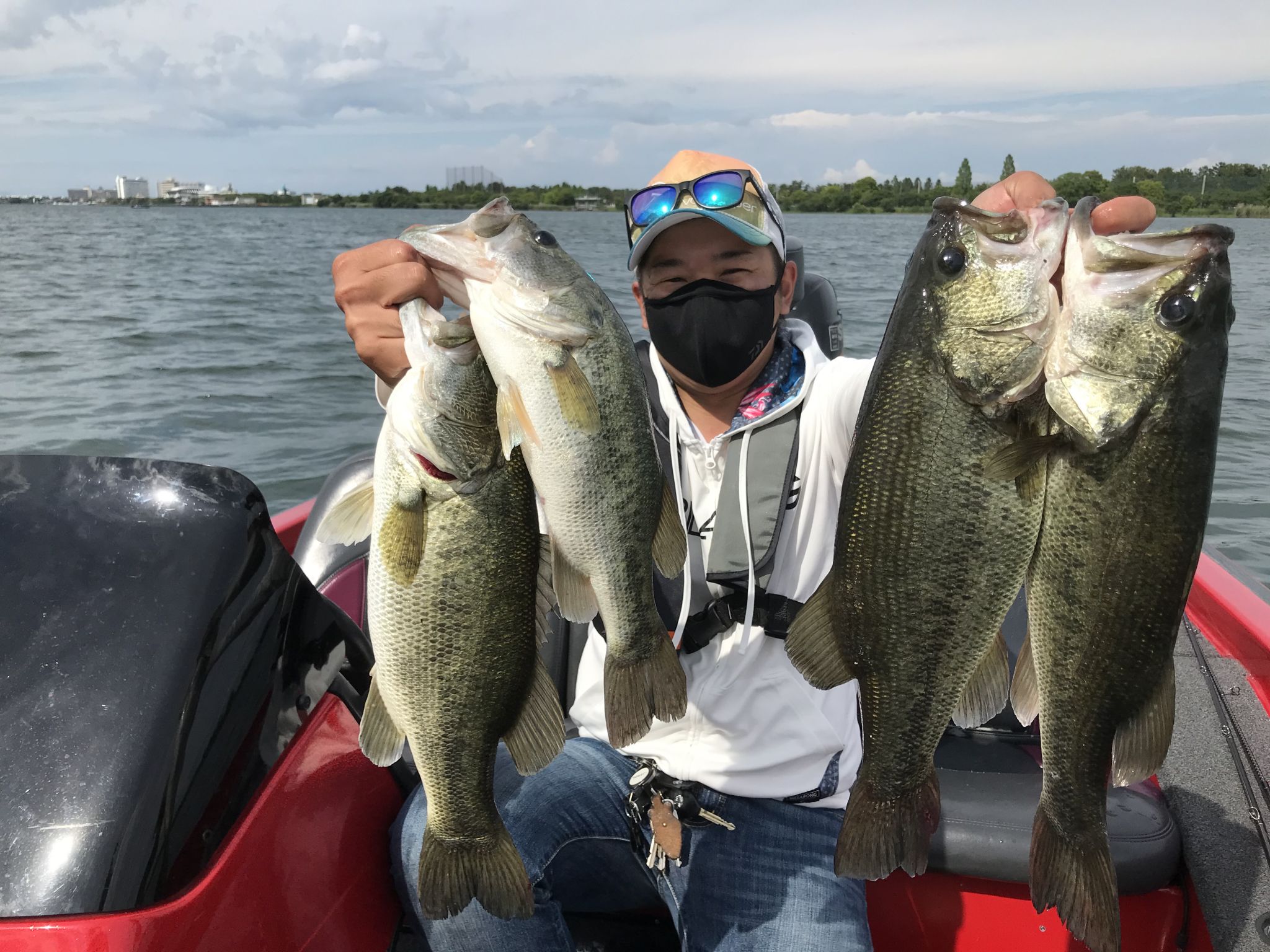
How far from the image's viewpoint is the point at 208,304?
23594mm

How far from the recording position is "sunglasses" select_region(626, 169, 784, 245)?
9.03 feet

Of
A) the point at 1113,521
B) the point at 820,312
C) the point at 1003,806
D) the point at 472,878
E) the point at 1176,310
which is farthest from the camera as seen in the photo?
the point at 820,312

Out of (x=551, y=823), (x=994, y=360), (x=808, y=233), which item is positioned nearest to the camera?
(x=994, y=360)

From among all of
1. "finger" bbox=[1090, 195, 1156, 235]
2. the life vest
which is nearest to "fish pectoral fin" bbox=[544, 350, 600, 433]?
the life vest

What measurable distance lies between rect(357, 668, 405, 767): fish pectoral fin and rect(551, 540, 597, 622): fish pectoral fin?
49cm

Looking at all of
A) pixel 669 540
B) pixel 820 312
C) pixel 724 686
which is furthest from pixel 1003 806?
pixel 820 312

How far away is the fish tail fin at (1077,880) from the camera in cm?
186

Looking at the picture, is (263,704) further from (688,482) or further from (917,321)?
(917,321)

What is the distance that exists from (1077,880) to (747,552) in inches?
46.3

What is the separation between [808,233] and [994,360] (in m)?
57.3

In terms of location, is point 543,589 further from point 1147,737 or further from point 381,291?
point 1147,737

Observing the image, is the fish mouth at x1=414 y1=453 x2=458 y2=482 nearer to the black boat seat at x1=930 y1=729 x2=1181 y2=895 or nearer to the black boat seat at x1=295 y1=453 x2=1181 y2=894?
the black boat seat at x1=295 y1=453 x2=1181 y2=894

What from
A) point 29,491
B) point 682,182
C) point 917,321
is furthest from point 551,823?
point 682,182

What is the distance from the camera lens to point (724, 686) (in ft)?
8.95
